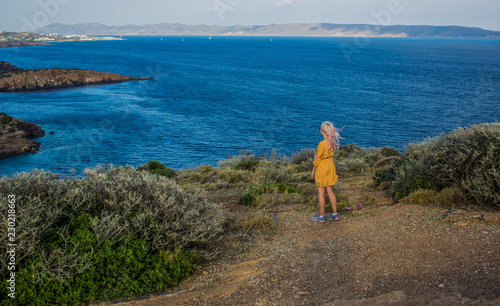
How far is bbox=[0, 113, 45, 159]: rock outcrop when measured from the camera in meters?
33.9

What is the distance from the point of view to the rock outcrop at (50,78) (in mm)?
69688

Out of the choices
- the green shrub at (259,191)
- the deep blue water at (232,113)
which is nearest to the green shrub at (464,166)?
the green shrub at (259,191)

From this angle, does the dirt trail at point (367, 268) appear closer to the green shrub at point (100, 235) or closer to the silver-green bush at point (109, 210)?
the green shrub at point (100, 235)

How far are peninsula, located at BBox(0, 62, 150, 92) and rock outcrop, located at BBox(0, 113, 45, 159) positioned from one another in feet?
116

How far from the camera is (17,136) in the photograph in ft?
120

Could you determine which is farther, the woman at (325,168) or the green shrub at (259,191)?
the green shrub at (259,191)

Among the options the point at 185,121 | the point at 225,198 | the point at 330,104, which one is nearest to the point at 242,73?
the point at 330,104

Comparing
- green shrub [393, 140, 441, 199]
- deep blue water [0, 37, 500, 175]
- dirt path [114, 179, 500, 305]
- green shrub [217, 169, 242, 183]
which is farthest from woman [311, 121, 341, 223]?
deep blue water [0, 37, 500, 175]

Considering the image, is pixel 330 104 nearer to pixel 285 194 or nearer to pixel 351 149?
pixel 351 149

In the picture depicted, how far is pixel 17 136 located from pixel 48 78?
43.1m

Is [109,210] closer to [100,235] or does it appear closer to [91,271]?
[100,235]

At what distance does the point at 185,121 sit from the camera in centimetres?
4462

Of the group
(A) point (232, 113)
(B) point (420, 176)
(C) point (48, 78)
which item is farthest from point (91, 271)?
(C) point (48, 78)

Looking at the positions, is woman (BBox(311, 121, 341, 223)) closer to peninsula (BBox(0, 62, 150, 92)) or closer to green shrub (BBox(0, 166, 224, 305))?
green shrub (BBox(0, 166, 224, 305))
